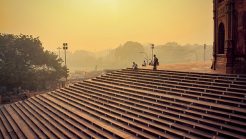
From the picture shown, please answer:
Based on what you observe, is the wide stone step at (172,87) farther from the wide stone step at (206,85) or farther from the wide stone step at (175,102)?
the wide stone step at (175,102)

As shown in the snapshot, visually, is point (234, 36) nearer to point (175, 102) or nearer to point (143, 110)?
point (175, 102)

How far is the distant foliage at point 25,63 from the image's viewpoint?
3634 centimetres

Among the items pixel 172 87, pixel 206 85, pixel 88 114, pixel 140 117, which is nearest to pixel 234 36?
pixel 206 85

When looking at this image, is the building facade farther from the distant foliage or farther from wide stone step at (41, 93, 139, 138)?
the distant foliage

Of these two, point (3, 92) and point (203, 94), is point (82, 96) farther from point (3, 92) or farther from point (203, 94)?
point (3, 92)

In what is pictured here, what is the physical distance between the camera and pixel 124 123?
1230cm

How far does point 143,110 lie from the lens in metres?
12.8

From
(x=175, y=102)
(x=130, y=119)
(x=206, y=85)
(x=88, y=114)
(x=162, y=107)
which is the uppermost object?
(x=206, y=85)

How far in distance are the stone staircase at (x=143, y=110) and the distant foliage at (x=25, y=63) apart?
17.5 meters

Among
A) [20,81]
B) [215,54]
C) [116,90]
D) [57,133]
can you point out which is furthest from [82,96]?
[20,81]

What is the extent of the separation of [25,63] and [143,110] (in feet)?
110

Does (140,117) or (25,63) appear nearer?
(140,117)

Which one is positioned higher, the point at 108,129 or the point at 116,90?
the point at 116,90

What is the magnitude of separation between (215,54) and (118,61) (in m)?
119
